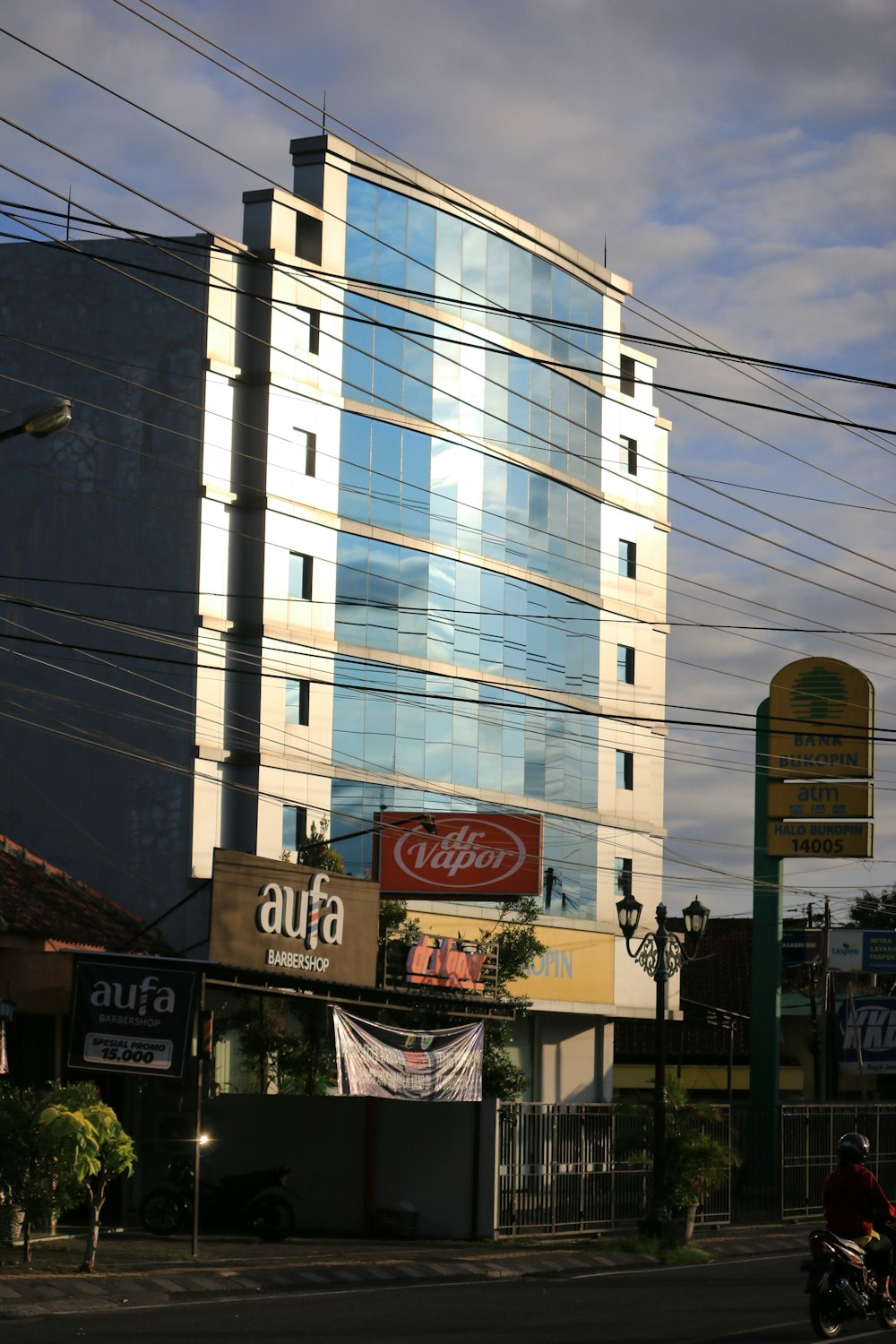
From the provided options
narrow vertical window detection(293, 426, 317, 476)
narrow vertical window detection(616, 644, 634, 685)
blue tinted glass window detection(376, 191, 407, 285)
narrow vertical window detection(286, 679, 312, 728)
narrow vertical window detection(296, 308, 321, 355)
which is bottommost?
narrow vertical window detection(286, 679, 312, 728)

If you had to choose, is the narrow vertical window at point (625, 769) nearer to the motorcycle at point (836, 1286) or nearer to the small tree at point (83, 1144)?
the small tree at point (83, 1144)

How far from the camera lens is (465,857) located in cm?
3847

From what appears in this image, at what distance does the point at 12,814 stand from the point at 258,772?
5.78 m

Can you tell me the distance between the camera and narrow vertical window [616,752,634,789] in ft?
170

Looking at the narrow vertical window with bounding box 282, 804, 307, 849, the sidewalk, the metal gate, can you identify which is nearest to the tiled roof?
the sidewalk

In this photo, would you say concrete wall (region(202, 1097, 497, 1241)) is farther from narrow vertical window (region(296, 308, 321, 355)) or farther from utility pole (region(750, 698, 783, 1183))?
narrow vertical window (region(296, 308, 321, 355))

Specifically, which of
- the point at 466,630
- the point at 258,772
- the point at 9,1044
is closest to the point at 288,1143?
the point at 9,1044

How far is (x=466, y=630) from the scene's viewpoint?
46500mm

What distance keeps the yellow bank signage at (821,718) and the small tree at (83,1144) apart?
26.1m

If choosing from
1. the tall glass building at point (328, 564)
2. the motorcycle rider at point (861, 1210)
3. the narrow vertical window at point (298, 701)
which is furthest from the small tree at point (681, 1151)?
the narrow vertical window at point (298, 701)

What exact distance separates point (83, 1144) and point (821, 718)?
93.0 ft

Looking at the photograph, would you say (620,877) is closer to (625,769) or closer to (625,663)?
(625,769)

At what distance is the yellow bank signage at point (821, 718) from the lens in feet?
142

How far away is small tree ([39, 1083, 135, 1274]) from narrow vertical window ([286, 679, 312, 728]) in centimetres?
2189
